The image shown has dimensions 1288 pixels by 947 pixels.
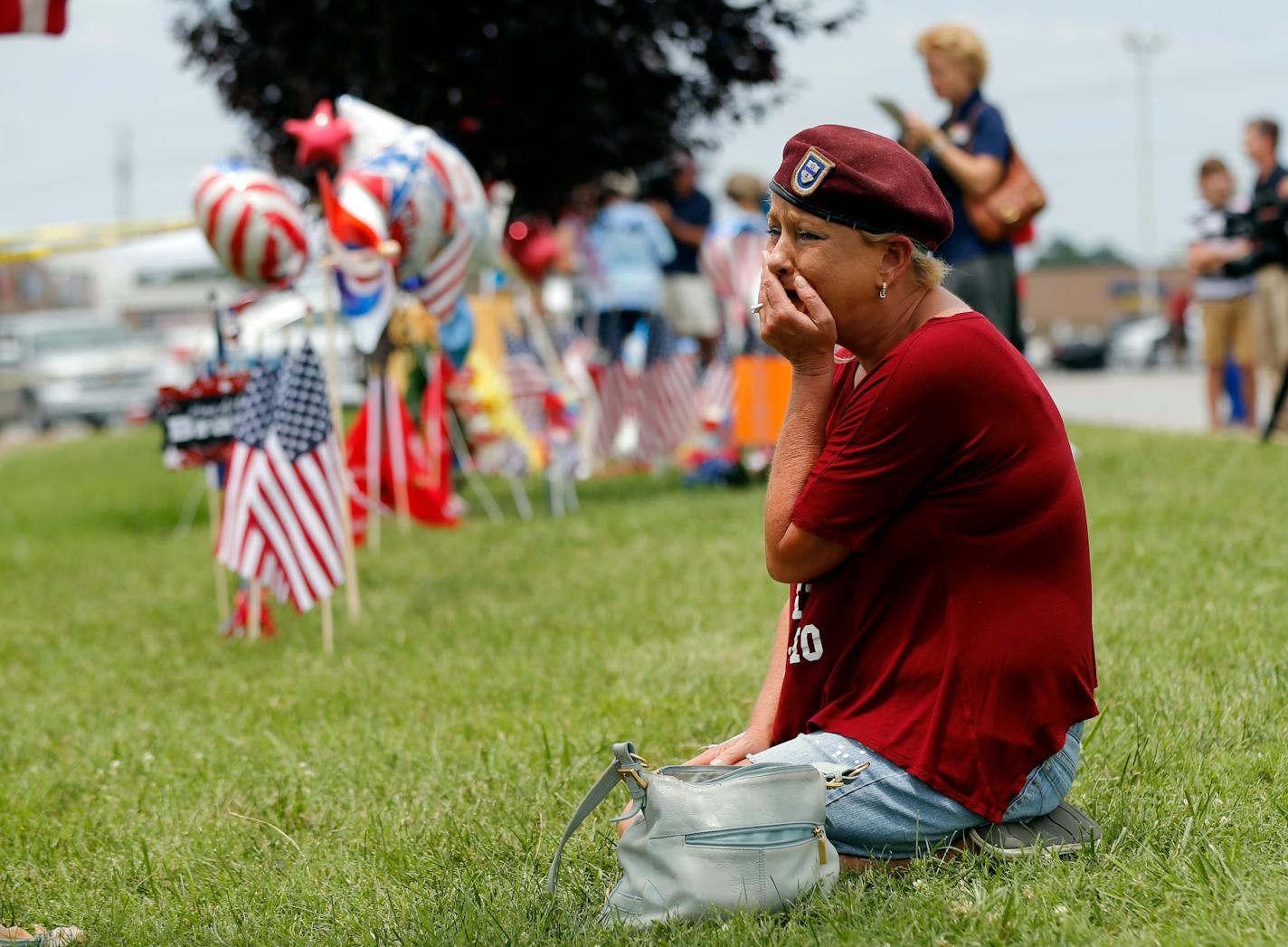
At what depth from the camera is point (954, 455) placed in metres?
2.97

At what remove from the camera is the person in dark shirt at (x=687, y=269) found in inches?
521

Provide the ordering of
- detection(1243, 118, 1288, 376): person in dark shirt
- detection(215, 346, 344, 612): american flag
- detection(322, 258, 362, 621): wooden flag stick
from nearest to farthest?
detection(215, 346, 344, 612): american flag, detection(322, 258, 362, 621): wooden flag stick, detection(1243, 118, 1288, 376): person in dark shirt

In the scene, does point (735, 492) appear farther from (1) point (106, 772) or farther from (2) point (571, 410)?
(1) point (106, 772)

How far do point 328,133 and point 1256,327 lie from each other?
24.8 feet

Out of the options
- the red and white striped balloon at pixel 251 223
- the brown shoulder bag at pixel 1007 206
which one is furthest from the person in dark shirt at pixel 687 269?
the red and white striped balloon at pixel 251 223

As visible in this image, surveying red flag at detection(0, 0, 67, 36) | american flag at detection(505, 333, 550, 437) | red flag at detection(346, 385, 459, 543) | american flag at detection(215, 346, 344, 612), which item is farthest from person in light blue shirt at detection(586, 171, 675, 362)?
red flag at detection(0, 0, 67, 36)

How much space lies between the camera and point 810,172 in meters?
2.96

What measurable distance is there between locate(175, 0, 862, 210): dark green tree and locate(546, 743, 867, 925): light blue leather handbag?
8.45 m

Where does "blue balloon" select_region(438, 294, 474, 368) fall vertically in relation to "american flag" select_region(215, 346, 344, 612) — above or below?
above

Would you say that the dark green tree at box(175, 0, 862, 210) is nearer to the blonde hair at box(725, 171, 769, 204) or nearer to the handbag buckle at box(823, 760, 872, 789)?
the blonde hair at box(725, 171, 769, 204)

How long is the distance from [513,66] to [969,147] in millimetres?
4466

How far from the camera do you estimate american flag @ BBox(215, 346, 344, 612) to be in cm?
660

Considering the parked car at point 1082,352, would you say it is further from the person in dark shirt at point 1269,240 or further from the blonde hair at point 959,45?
the blonde hair at point 959,45

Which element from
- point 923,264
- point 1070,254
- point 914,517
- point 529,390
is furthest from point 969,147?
point 1070,254
